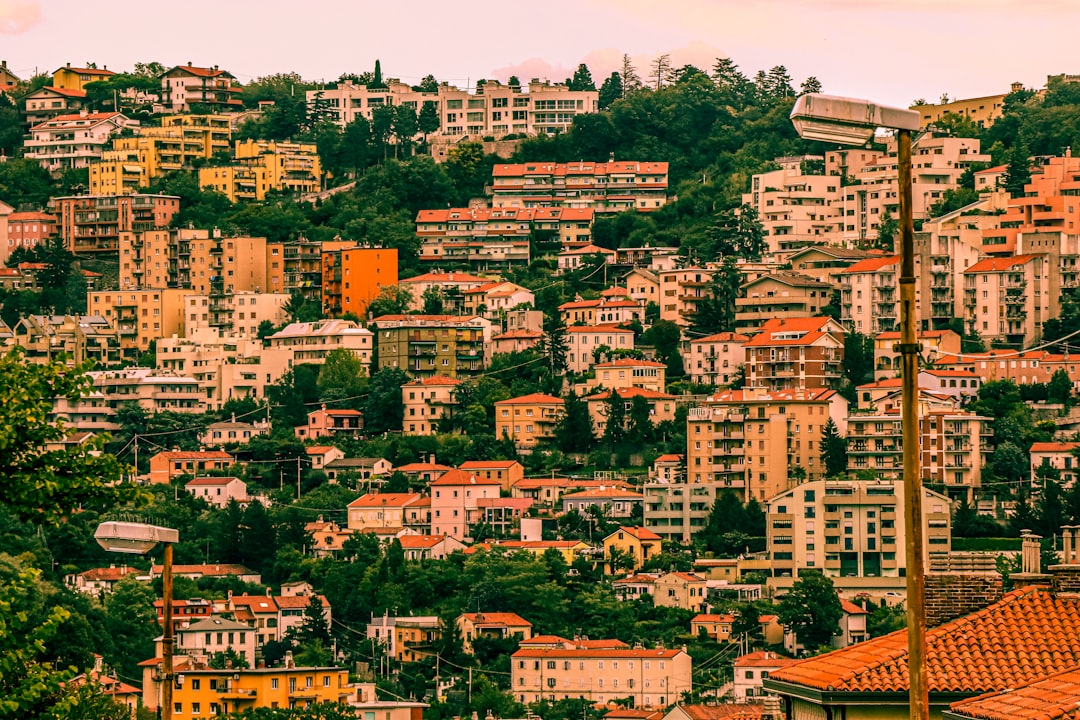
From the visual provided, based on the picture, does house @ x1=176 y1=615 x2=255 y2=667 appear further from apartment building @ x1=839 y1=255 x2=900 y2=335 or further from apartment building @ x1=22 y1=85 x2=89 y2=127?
apartment building @ x1=22 y1=85 x2=89 y2=127

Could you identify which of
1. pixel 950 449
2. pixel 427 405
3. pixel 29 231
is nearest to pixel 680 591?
pixel 950 449

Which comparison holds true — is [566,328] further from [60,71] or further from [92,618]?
[60,71]

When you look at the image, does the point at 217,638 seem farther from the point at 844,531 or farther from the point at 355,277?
the point at 355,277

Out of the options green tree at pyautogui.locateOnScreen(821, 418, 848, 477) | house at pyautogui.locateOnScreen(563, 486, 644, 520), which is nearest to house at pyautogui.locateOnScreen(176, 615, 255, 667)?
house at pyautogui.locateOnScreen(563, 486, 644, 520)

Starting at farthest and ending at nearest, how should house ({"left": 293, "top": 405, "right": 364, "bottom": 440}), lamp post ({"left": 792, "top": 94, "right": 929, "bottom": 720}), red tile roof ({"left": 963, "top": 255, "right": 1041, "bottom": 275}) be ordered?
house ({"left": 293, "top": 405, "right": 364, "bottom": 440}), red tile roof ({"left": 963, "top": 255, "right": 1041, "bottom": 275}), lamp post ({"left": 792, "top": 94, "right": 929, "bottom": 720})

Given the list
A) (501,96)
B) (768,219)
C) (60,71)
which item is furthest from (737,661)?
(60,71)

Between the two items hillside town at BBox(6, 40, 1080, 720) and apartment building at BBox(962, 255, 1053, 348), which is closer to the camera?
hillside town at BBox(6, 40, 1080, 720)

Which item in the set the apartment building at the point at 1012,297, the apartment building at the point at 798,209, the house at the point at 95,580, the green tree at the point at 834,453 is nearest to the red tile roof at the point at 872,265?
the apartment building at the point at 1012,297
